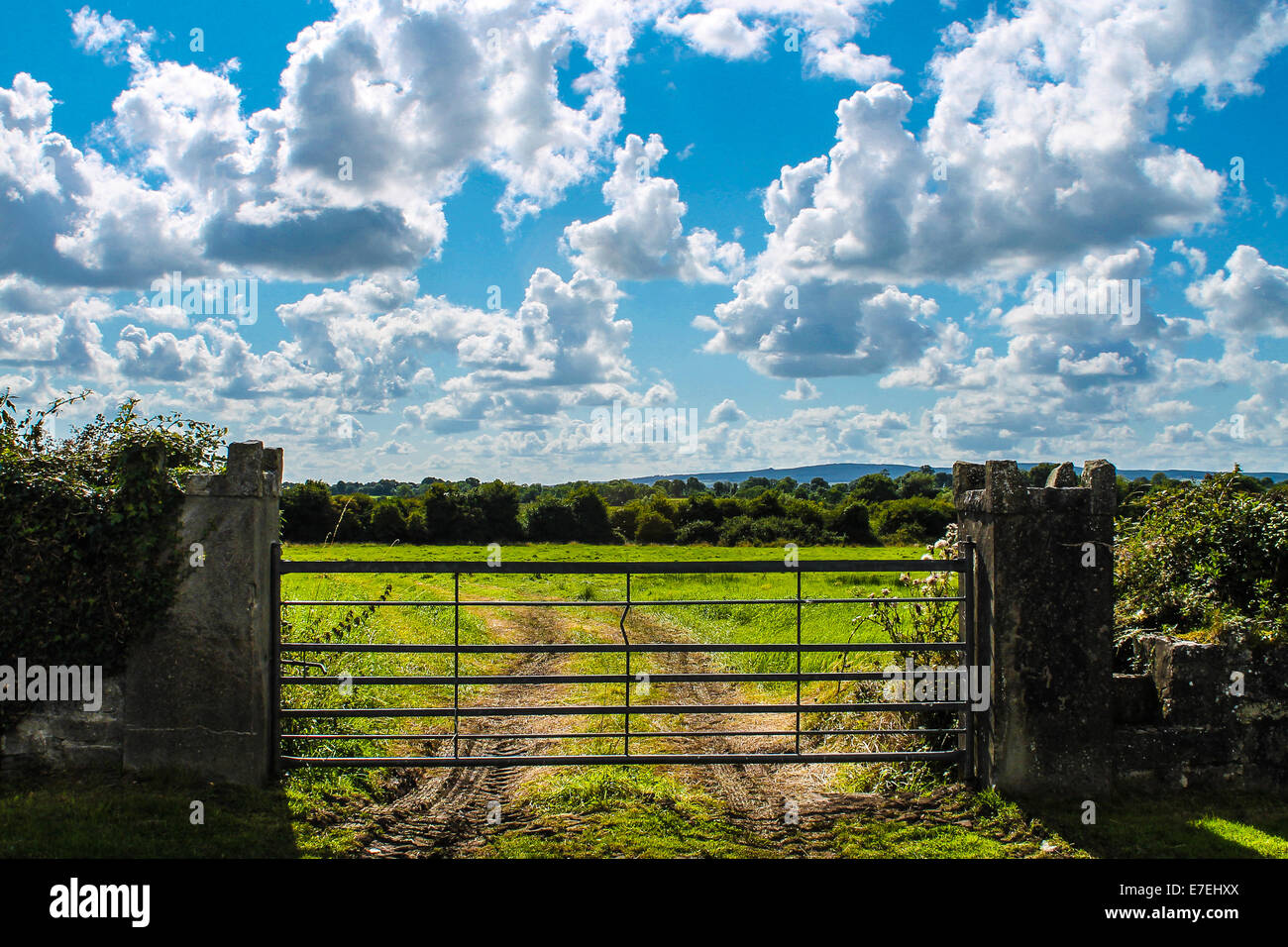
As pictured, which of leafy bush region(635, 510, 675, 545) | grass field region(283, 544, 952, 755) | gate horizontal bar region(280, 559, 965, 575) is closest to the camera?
gate horizontal bar region(280, 559, 965, 575)

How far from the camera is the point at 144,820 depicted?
5.45m

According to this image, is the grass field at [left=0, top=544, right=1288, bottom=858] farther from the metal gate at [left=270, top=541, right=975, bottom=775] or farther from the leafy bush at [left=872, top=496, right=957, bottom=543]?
the leafy bush at [left=872, top=496, right=957, bottom=543]

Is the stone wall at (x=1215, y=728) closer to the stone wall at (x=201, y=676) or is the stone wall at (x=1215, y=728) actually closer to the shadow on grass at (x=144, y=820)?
the shadow on grass at (x=144, y=820)

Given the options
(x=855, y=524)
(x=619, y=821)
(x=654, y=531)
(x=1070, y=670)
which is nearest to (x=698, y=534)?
(x=654, y=531)

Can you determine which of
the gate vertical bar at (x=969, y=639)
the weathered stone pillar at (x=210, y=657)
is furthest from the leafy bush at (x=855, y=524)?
the weathered stone pillar at (x=210, y=657)

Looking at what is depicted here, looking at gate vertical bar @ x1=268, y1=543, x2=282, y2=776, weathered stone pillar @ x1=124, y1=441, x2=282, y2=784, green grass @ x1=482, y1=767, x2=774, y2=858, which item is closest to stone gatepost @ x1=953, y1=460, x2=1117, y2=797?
green grass @ x1=482, y1=767, x2=774, y2=858

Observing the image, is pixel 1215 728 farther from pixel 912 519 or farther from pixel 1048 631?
pixel 912 519

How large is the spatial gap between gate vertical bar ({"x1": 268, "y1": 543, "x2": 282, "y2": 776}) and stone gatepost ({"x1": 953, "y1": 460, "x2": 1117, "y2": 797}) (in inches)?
211

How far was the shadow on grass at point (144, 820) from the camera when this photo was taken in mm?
5133

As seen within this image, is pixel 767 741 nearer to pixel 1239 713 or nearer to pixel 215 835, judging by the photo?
pixel 1239 713

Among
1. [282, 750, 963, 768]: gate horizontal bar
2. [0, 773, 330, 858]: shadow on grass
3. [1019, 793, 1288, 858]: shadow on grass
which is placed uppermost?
[282, 750, 963, 768]: gate horizontal bar

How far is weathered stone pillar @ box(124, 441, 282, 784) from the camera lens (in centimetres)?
604

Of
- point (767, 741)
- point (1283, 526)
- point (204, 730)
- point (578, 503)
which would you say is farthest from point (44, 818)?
point (578, 503)

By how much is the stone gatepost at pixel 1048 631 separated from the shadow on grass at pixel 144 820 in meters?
4.91
